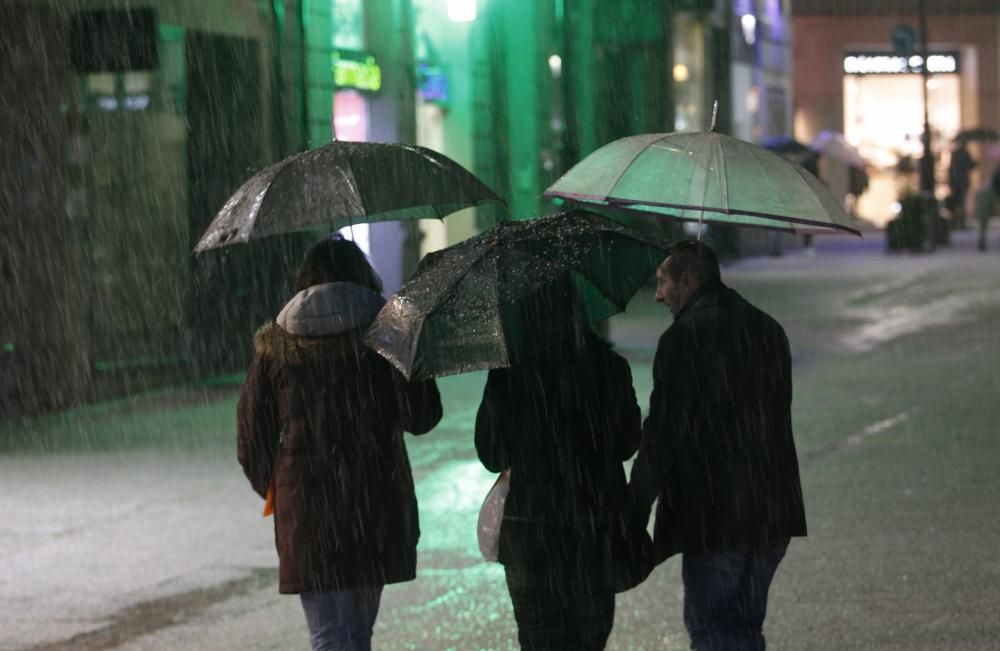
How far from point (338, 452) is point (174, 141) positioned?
12.7m

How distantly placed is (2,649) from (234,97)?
37.0ft

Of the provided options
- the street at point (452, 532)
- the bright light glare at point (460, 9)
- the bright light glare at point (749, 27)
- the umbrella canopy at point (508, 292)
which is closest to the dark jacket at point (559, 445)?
the umbrella canopy at point (508, 292)

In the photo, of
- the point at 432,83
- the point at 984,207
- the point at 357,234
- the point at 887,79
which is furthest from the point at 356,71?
the point at 887,79

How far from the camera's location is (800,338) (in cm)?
1914

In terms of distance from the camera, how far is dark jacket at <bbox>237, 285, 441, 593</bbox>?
476 centimetres

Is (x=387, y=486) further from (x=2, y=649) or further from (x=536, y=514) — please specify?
(x=2, y=649)

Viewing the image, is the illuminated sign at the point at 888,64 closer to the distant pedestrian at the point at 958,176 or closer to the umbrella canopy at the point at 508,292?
the distant pedestrian at the point at 958,176

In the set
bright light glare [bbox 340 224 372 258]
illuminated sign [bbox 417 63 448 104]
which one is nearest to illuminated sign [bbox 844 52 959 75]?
illuminated sign [bbox 417 63 448 104]

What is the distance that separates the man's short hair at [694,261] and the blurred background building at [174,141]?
15.9ft

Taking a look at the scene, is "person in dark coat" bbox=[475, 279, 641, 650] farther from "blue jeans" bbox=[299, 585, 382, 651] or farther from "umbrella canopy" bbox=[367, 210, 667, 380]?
"blue jeans" bbox=[299, 585, 382, 651]

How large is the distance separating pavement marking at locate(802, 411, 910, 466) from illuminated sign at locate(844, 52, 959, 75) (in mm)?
43764

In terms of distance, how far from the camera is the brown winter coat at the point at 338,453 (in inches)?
187

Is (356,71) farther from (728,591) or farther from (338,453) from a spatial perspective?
(728,591)

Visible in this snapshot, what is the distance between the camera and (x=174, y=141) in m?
17.0
